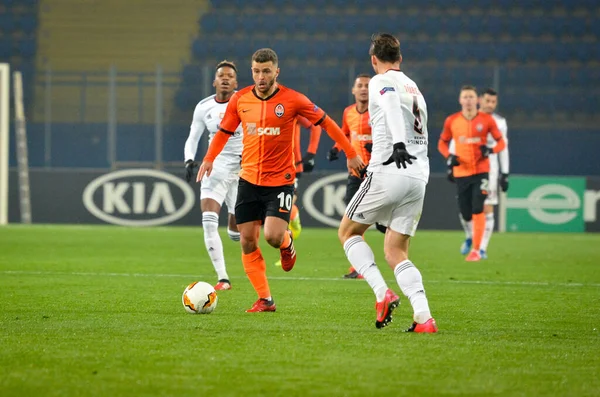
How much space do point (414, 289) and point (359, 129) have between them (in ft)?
15.8

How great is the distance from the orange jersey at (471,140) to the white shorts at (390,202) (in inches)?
286

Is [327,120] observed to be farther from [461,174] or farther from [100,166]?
[100,166]

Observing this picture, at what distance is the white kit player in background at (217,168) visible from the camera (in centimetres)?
930

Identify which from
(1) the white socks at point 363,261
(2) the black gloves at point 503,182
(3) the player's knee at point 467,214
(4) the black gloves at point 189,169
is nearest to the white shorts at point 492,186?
(2) the black gloves at point 503,182

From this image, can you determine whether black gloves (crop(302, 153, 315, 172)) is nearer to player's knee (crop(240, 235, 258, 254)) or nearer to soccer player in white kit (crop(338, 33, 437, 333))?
player's knee (crop(240, 235, 258, 254))

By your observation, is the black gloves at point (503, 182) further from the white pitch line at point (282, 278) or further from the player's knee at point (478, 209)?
the white pitch line at point (282, 278)

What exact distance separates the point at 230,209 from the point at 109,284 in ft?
5.07

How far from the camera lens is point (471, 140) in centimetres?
1354

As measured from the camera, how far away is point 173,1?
79.3 ft

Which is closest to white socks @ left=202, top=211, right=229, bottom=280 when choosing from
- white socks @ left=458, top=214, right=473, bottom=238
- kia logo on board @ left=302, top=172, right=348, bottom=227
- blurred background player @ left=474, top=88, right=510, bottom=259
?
blurred background player @ left=474, top=88, right=510, bottom=259

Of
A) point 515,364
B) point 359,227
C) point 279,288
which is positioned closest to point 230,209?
point 279,288

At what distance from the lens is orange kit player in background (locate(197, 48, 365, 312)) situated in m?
7.27

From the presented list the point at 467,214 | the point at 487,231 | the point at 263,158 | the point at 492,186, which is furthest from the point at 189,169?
the point at 492,186

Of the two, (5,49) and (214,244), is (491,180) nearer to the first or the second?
(214,244)
